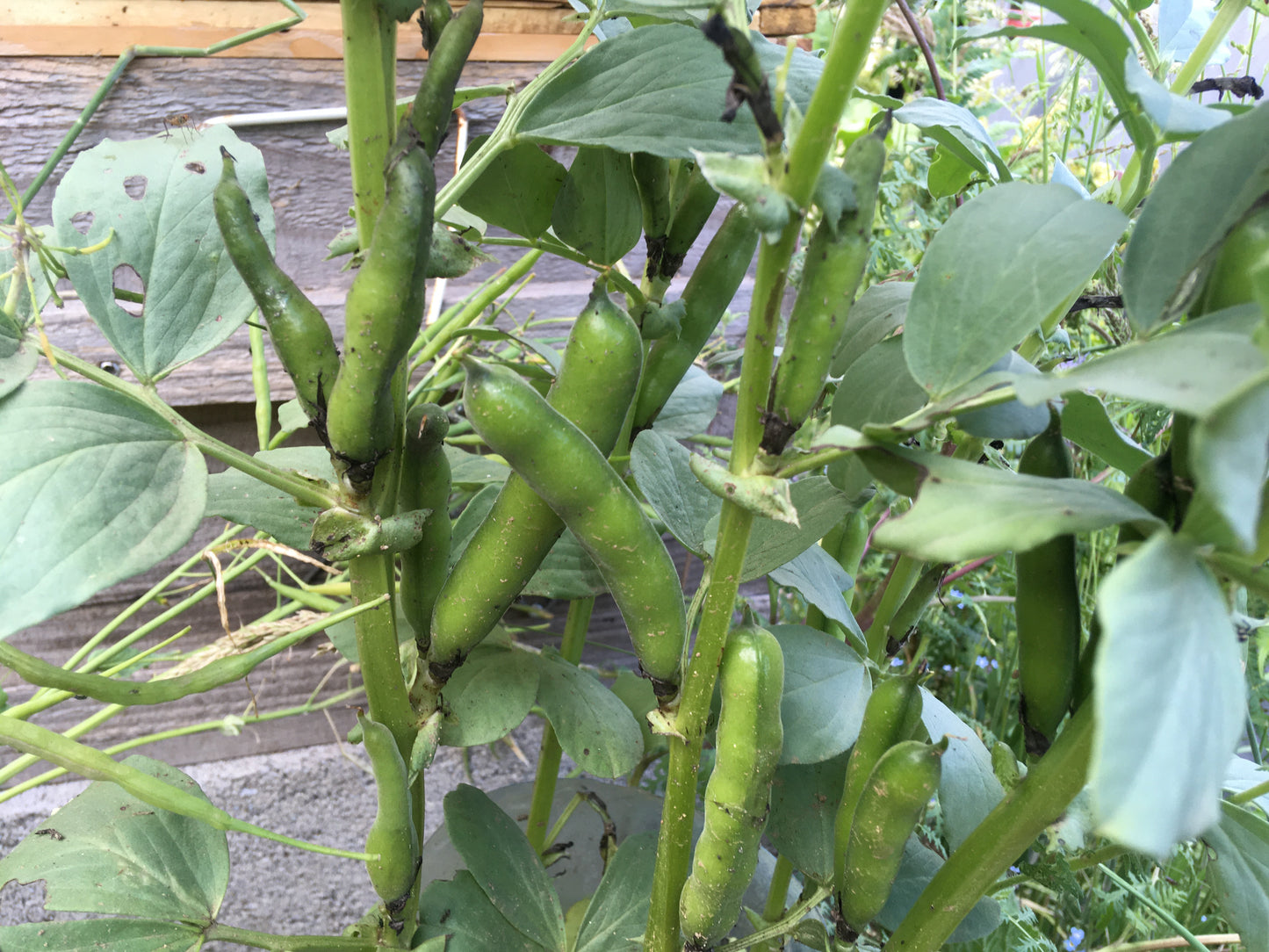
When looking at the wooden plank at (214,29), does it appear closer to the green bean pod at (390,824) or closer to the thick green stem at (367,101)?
the thick green stem at (367,101)

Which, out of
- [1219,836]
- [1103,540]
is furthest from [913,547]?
[1103,540]

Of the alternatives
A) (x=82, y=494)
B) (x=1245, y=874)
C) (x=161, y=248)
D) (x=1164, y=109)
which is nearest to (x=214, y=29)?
(x=161, y=248)

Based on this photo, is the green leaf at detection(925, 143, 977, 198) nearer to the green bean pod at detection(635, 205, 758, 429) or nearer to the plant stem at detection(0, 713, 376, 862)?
the green bean pod at detection(635, 205, 758, 429)

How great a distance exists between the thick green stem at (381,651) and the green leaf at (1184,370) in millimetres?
207

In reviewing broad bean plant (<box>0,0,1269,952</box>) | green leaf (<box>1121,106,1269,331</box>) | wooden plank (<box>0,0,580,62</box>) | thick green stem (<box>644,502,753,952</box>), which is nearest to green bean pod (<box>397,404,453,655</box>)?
broad bean plant (<box>0,0,1269,952</box>)

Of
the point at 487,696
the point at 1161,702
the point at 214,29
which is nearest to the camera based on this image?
the point at 1161,702

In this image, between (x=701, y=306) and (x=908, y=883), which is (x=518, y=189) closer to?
(x=701, y=306)

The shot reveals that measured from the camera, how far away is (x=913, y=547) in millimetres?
163

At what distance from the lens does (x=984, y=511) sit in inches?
6.4

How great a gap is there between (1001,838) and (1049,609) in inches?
2.7

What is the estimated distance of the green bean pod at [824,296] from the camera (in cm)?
19

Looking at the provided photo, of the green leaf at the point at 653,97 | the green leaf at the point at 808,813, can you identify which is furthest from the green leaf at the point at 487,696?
the green leaf at the point at 653,97

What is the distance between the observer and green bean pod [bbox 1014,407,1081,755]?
0.74 ft

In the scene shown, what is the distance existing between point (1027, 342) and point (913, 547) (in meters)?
0.21
